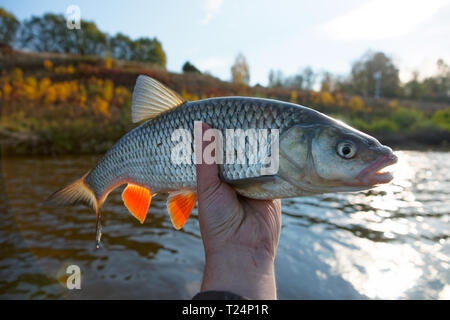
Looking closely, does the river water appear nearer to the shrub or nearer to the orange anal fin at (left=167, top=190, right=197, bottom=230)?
the orange anal fin at (left=167, top=190, right=197, bottom=230)

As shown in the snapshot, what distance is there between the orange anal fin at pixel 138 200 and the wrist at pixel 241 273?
70 cm

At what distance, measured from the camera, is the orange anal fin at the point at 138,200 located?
216cm

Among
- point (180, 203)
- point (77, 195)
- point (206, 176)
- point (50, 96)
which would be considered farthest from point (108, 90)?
point (206, 176)

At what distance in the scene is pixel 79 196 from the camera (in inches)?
85.0

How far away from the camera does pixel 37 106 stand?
23.8 m

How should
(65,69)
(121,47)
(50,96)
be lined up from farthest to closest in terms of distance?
(121,47), (65,69), (50,96)

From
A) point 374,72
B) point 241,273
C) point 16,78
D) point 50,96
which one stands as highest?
point 374,72

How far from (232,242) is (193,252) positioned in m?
4.27

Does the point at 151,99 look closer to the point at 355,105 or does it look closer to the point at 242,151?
the point at 242,151

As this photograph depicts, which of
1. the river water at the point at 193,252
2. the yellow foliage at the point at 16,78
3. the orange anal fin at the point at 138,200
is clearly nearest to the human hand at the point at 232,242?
the orange anal fin at the point at 138,200

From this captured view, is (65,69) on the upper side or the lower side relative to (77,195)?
upper

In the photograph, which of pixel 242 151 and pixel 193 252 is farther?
pixel 193 252

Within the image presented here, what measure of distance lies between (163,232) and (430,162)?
19243 millimetres

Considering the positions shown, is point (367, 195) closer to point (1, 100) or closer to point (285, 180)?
point (285, 180)
